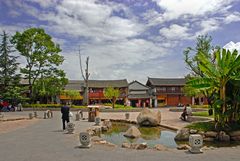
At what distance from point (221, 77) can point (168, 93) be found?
60165 millimetres

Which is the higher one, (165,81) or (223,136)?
(165,81)

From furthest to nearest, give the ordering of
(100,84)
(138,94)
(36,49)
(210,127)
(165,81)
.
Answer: (165,81), (138,94), (100,84), (36,49), (210,127)

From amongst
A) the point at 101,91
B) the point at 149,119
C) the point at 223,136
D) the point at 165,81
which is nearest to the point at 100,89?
the point at 101,91

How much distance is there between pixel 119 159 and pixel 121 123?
20.2 meters

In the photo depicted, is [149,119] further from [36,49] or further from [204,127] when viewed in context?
[36,49]

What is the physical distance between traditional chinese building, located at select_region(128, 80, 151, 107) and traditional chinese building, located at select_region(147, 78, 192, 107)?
2.01 meters

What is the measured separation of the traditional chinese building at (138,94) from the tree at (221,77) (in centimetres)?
5713

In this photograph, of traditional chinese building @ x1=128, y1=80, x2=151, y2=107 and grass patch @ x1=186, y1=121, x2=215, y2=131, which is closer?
grass patch @ x1=186, y1=121, x2=215, y2=131

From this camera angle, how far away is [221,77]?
17312 mm

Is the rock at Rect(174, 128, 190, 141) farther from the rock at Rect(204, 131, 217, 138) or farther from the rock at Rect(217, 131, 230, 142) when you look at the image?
the rock at Rect(217, 131, 230, 142)

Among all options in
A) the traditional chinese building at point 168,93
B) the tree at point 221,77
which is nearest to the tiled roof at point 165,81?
the traditional chinese building at point 168,93

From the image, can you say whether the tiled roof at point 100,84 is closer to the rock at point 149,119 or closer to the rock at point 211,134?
the rock at point 149,119

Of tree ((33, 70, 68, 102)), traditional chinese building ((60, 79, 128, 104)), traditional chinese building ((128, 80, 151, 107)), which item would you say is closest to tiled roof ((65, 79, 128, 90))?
traditional chinese building ((60, 79, 128, 104))

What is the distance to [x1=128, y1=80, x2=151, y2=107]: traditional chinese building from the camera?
251 ft
